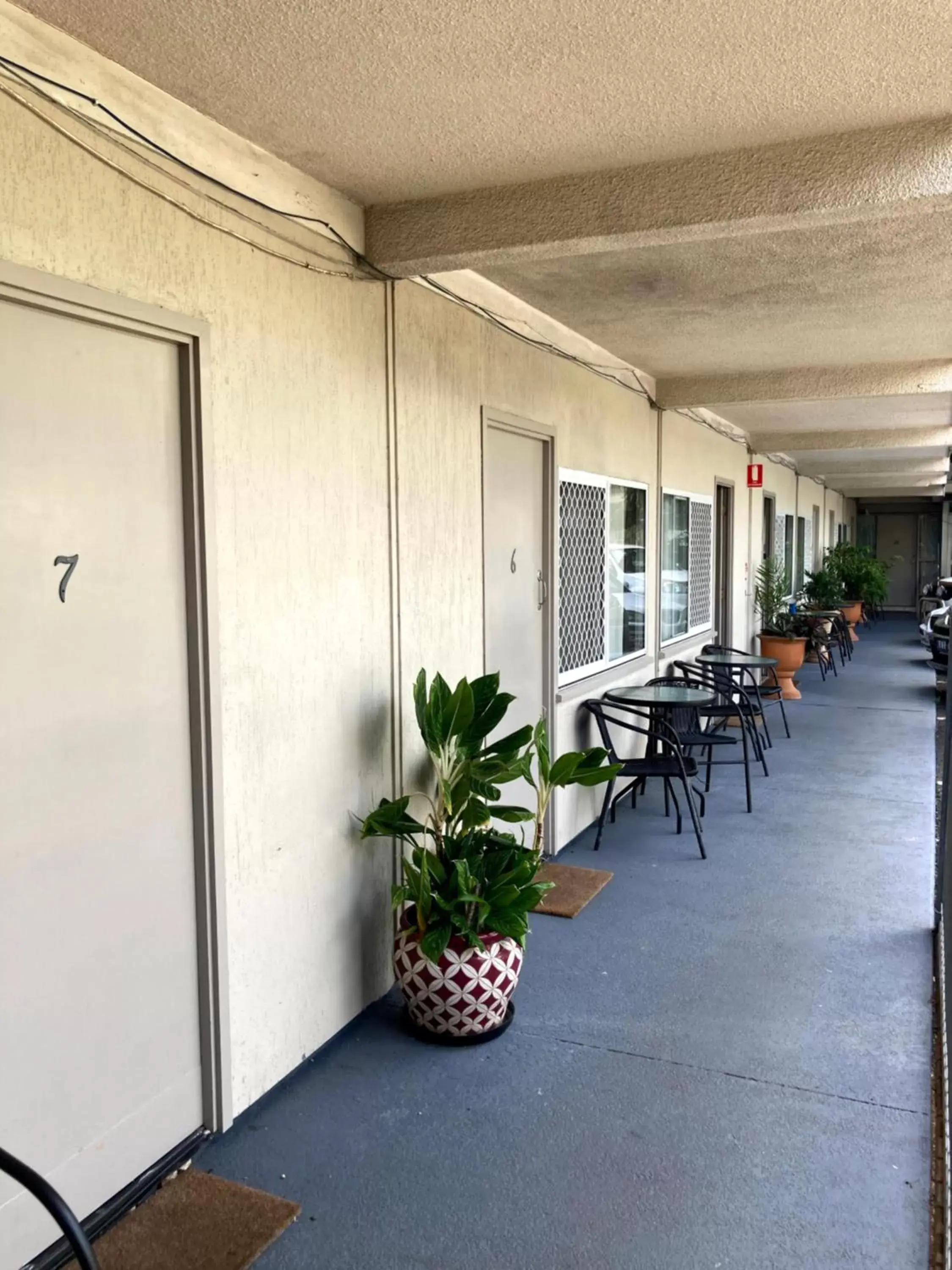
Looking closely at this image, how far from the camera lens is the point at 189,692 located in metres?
2.54

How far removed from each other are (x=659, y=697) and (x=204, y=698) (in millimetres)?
3323

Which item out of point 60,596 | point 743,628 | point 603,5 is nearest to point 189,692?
point 60,596

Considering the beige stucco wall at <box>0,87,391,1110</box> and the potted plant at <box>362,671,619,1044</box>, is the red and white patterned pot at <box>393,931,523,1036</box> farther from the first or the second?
the beige stucco wall at <box>0,87,391,1110</box>

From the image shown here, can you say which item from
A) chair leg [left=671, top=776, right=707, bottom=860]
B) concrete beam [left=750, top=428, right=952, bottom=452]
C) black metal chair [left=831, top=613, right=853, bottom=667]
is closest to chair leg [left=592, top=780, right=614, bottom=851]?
chair leg [left=671, top=776, right=707, bottom=860]

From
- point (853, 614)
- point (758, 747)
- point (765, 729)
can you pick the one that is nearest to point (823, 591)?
point (853, 614)

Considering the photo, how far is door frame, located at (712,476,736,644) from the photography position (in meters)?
8.92

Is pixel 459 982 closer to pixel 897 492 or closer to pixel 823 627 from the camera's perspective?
pixel 823 627

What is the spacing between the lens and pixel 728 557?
906cm

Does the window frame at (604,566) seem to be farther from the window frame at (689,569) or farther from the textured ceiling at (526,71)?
the textured ceiling at (526,71)

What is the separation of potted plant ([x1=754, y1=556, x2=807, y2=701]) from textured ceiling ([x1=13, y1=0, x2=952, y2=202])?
7401 mm

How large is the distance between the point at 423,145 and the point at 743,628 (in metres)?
7.72

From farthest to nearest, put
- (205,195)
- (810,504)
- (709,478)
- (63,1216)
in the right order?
(810,504) < (709,478) < (205,195) < (63,1216)

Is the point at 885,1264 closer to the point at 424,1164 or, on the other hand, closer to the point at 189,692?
the point at 424,1164

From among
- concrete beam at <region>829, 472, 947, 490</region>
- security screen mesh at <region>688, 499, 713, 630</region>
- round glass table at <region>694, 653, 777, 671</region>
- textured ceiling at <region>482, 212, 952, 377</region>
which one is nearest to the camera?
textured ceiling at <region>482, 212, 952, 377</region>
